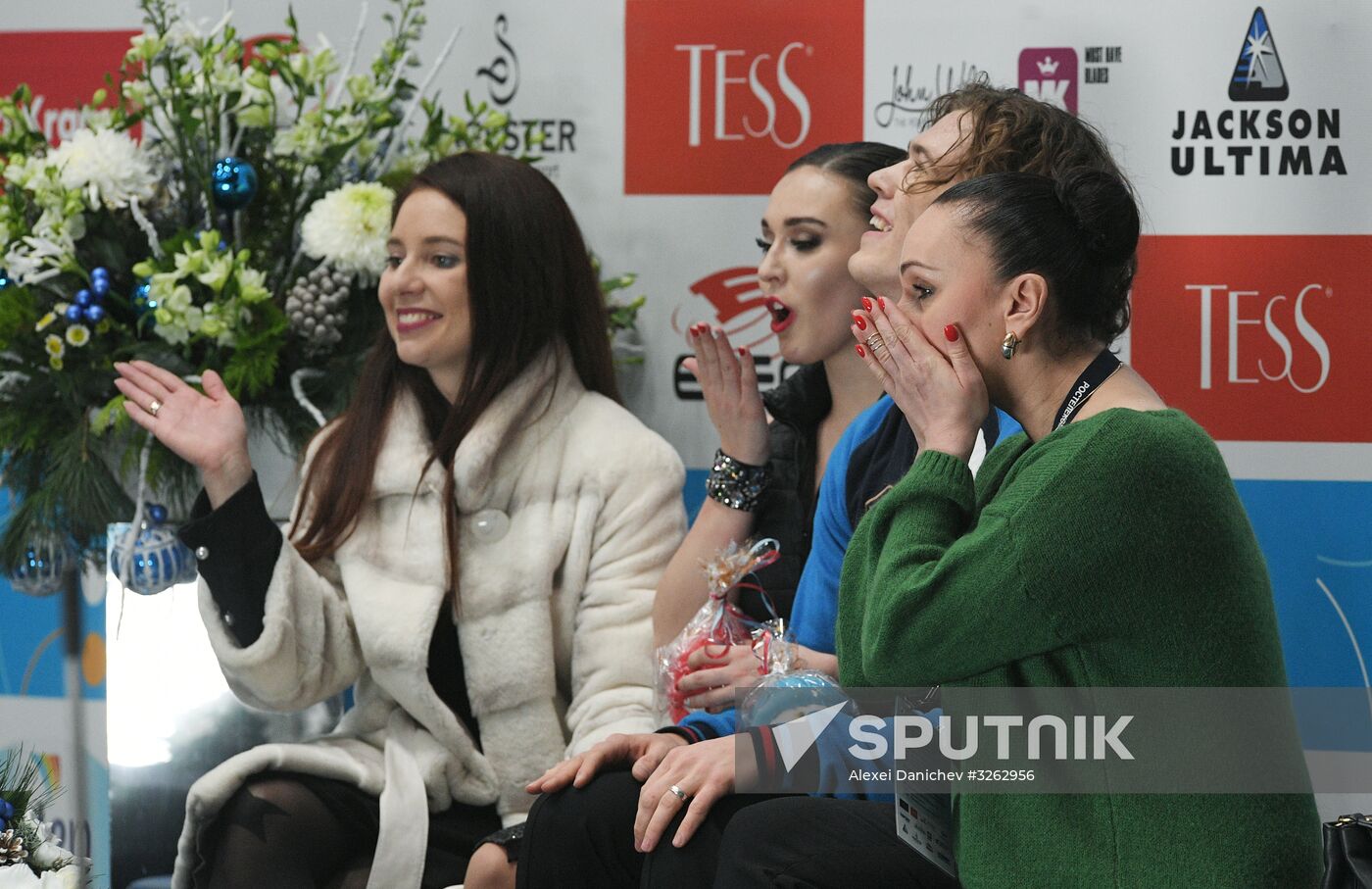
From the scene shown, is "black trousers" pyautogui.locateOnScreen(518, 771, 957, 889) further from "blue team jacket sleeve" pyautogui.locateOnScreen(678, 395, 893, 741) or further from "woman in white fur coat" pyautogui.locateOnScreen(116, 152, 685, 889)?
"woman in white fur coat" pyautogui.locateOnScreen(116, 152, 685, 889)

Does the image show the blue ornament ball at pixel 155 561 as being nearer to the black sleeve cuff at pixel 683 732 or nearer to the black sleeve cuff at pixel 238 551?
the black sleeve cuff at pixel 238 551

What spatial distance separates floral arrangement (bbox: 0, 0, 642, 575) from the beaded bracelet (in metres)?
0.85

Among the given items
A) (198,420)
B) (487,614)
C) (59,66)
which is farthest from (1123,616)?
(59,66)

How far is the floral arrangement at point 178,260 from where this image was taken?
2859 mm

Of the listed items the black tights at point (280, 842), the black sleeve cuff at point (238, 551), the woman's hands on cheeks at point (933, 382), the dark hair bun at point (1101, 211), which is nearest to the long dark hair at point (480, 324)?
the black sleeve cuff at point (238, 551)

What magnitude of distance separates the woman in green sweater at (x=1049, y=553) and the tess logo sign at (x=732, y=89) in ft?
5.12

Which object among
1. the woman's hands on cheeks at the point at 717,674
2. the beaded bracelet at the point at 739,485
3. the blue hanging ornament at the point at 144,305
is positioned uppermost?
the blue hanging ornament at the point at 144,305

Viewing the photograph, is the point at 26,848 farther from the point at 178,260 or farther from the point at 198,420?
the point at 178,260

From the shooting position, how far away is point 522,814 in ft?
8.66

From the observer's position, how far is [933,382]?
1730mm

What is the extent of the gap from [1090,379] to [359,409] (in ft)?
5.22

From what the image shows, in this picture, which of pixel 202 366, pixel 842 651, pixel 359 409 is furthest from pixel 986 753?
pixel 202 366

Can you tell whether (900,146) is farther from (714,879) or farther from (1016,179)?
(714,879)

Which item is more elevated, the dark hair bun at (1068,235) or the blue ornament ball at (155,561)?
the dark hair bun at (1068,235)
